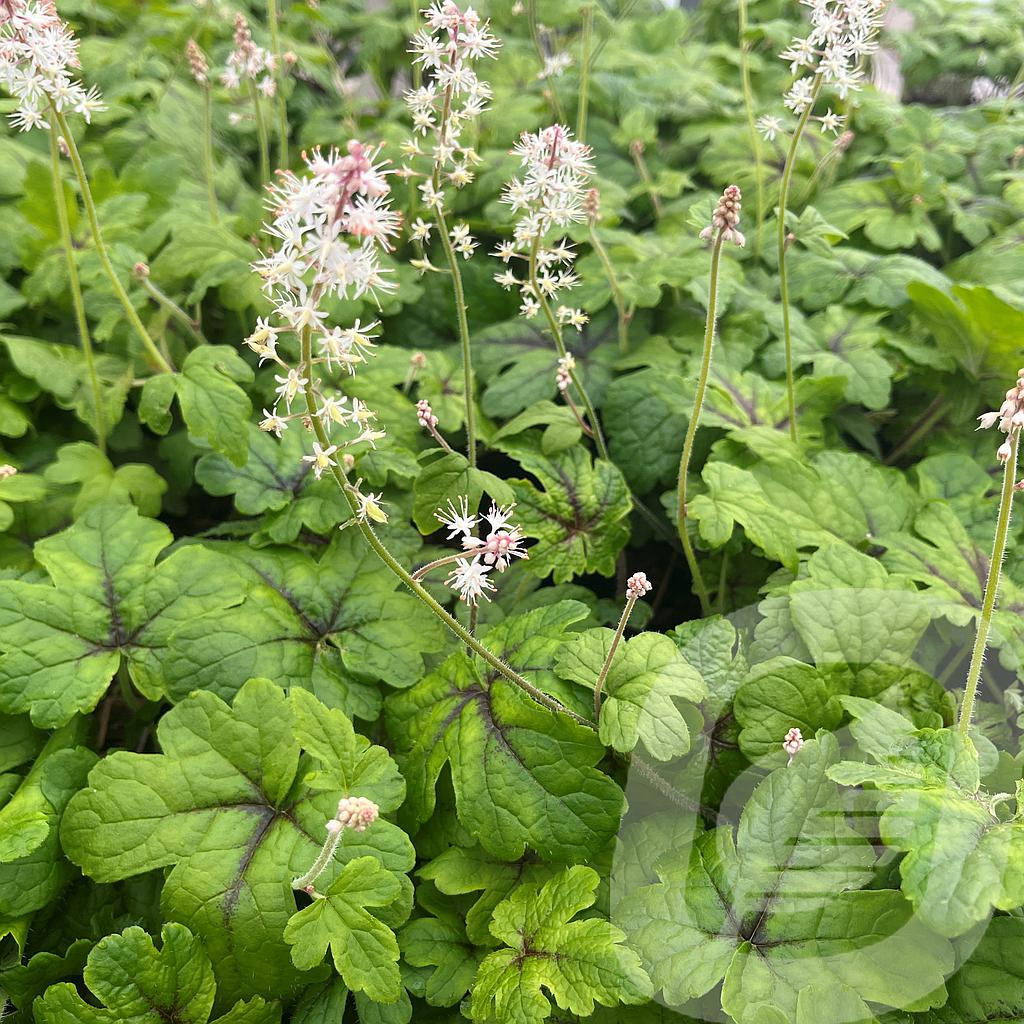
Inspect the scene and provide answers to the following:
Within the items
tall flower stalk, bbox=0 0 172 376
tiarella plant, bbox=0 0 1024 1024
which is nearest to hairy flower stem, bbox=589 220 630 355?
tiarella plant, bbox=0 0 1024 1024

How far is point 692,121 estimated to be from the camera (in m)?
2.69

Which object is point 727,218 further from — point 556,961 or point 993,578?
point 556,961

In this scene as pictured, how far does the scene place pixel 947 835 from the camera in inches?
38.7

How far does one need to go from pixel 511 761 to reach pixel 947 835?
1.87 feet

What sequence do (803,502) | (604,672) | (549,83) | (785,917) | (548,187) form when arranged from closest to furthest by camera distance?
(785,917)
(604,672)
(548,187)
(803,502)
(549,83)

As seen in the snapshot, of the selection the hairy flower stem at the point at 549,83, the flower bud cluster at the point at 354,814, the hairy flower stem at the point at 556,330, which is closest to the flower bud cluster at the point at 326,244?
the flower bud cluster at the point at 354,814

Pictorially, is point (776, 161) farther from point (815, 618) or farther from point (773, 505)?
point (815, 618)

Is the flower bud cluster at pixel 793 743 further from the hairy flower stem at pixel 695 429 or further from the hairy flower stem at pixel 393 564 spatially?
the hairy flower stem at pixel 695 429

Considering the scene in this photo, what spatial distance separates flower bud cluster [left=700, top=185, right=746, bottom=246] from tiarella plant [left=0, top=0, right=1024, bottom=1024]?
1cm

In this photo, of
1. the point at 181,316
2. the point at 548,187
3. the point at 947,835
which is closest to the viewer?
the point at 947,835

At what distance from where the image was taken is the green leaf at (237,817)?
1177 millimetres

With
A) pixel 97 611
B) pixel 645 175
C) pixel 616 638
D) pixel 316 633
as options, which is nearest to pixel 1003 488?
pixel 616 638

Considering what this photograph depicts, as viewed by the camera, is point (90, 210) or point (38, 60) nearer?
point (38, 60)

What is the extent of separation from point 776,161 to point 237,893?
92.8 inches
